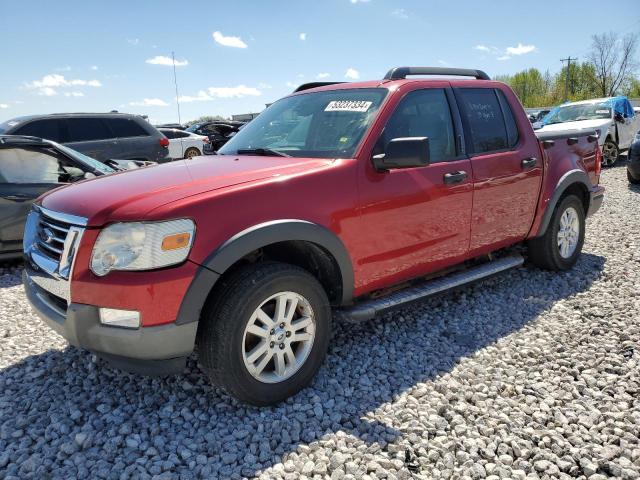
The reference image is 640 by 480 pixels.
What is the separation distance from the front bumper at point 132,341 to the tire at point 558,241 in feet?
11.7

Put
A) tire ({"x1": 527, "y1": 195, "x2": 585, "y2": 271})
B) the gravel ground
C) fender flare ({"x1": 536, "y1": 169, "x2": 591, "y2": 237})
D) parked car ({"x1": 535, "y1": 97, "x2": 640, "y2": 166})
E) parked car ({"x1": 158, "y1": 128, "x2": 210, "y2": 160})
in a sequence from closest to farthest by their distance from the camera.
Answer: the gravel ground < fender flare ({"x1": 536, "y1": 169, "x2": 591, "y2": 237}) < tire ({"x1": 527, "y1": 195, "x2": 585, "y2": 271}) < parked car ({"x1": 535, "y1": 97, "x2": 640, "y2": 166}) < parked car ({"x1": 158, "y1": 128, "x2": 210, "y2": 160})

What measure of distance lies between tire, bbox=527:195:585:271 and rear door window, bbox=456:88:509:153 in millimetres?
1083

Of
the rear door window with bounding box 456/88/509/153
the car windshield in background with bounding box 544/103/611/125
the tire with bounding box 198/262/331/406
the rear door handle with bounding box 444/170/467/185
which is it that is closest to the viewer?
the tire with bounding box 198/262/331/406

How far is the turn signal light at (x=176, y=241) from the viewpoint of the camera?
7.87ft

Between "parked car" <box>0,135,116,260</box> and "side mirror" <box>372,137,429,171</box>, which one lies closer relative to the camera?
"side mirror" <box>372,137,429,171</box>

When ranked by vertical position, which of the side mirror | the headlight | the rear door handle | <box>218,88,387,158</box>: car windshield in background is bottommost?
the headlight

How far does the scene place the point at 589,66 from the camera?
68562 mm

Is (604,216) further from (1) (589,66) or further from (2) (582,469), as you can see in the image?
(1) (589,66)

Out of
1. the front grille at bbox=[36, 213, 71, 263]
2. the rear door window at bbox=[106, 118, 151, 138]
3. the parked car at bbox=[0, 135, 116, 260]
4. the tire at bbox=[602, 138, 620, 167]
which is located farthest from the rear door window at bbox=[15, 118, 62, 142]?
the tire at bbox=[602, 138, 620, 167]

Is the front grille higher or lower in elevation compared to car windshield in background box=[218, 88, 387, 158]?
lower

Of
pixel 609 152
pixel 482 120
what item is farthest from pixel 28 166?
pixel 609 152

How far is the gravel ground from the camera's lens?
7.80 feet

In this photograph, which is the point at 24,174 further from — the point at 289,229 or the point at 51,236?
the point at 289,229

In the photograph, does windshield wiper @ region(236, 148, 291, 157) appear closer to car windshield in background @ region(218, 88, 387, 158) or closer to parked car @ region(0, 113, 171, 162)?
car windshield in background @ region(218, 88, 387, 158)
